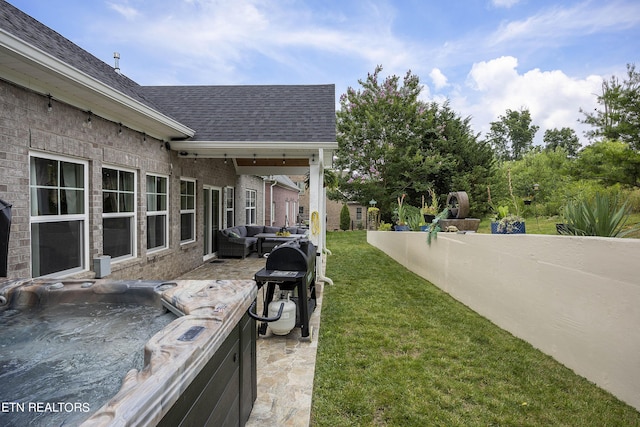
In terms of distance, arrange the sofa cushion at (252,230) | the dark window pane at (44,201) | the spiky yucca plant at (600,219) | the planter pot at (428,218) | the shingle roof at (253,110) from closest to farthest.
A: the spiky yucca plant at (600,219) < the dark window pane at (44,201) < the shingle roof at (253,110) < the planter pot at (428,218) < the sofa cushion at (252,230)

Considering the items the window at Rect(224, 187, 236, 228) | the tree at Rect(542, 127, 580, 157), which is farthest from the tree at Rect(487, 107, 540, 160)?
the window at Rect(224, 187, 236, 228)

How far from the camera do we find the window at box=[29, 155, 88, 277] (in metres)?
3.94

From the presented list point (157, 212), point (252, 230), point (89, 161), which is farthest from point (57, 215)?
point (252, 230)

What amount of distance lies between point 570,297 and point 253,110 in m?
7.35

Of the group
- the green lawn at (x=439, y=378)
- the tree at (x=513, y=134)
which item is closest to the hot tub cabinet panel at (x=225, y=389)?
the green lawn at (x=439, y=378)

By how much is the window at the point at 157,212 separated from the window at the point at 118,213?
0.60m

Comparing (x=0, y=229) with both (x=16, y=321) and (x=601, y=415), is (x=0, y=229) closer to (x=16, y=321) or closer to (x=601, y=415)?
(x=16, y=321)

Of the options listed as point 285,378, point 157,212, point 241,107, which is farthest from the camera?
point 241,107

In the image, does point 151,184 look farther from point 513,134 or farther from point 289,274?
point 513,134

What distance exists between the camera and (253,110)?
849 centimetres

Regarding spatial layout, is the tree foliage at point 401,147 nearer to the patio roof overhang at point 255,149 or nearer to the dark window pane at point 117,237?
the patio roof overhang at point 255,149

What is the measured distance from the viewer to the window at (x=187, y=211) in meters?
8.00

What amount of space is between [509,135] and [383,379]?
51385 millimetres

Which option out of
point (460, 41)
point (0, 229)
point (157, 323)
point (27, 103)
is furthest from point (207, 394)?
point (460, 41)
